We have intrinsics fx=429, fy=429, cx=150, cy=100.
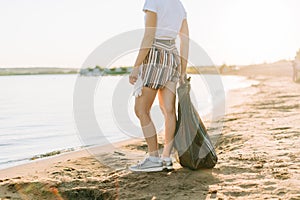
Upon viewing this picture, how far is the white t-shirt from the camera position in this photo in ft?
12.6

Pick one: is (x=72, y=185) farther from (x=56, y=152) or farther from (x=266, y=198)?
(x=56, y=152)

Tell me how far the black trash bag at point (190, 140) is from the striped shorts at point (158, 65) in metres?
0.27

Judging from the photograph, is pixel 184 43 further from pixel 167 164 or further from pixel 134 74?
pixel 167 164

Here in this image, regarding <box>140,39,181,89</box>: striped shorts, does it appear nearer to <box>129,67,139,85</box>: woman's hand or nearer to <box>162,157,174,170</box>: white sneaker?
<box>129,67,139,85</box>: woman's hand

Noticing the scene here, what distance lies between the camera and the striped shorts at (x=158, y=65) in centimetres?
390

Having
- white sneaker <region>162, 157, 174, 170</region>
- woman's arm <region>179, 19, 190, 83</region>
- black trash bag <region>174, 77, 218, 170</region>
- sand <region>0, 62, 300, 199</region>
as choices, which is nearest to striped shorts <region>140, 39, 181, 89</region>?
woman's arm <region>179, 19, 190, 83</region>

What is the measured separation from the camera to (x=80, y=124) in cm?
893

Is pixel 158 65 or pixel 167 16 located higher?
pixel 167 16

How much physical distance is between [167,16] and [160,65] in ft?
1.47

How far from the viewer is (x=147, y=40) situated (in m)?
3.84

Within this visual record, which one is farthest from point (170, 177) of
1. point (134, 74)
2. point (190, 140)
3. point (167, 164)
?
point (134, 74)

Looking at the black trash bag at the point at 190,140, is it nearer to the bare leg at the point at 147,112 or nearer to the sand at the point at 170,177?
the sand at the point at 170,177

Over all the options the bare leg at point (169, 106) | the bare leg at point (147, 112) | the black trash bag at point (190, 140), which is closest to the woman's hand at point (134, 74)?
the bare leg at point (147, 112)

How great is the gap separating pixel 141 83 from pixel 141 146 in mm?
2296
